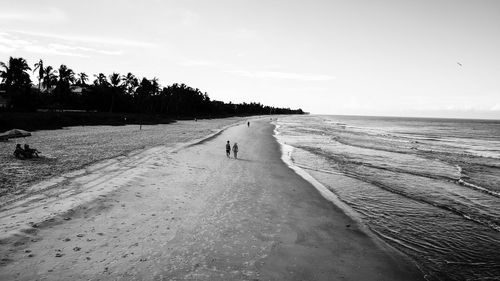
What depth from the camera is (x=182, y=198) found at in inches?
503

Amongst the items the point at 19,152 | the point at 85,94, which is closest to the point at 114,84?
the point at 85,94

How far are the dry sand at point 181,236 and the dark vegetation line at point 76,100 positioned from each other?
34.6 m

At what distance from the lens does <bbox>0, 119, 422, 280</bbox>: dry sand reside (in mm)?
7090

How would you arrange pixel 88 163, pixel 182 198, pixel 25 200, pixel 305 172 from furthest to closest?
1. pixel 305 172
2. pixel 88 163
3. pixel 182 198
4. pixel 25 200

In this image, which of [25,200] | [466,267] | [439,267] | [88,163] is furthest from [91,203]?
[466,267]

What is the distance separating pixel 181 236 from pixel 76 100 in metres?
76.1

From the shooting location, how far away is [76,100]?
71.4m

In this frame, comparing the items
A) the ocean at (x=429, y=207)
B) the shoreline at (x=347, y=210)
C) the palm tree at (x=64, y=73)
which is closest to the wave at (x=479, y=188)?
the ocean at (x=429, y=207)

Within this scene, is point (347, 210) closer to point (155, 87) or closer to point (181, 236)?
point (181, 236)

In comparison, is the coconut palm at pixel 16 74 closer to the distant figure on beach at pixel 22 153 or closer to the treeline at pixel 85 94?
the treeline at pixel 85 94

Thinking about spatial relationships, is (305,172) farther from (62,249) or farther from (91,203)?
(62,249)

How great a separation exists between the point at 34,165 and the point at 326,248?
17173 mm

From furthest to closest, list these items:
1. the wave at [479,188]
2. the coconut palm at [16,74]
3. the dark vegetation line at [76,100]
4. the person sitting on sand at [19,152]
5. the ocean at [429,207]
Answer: the coconut palm at [16,74]
the dark vegetation line at [76,100]
the person sitting on sand at [19,152]
the wave at [479,188]
the ocean at [429,207]

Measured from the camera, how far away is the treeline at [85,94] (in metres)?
57.6
